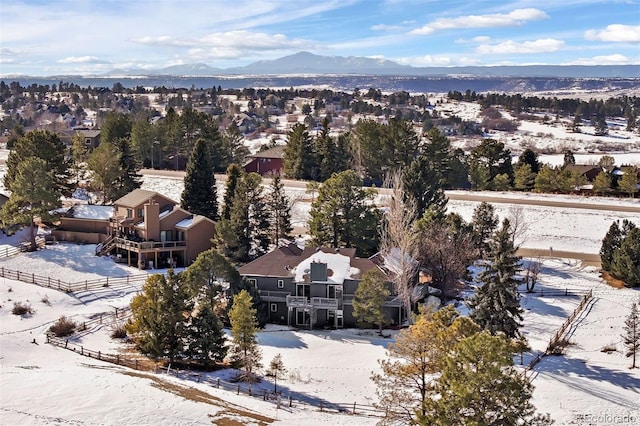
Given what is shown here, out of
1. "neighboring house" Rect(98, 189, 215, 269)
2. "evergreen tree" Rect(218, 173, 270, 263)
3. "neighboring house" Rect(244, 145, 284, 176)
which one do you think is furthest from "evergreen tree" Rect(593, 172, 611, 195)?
"neighboring house" Rect(98, 189, 215, 269)

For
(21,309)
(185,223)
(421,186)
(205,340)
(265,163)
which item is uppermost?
(421,186)

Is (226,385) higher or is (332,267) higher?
(332,267)

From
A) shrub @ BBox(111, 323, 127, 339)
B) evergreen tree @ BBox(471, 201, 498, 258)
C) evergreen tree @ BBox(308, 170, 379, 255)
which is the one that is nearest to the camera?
shrub @ BBox(111, 323, 127, 339)

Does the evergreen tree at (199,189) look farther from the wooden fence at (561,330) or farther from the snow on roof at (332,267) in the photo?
the wooden fence at (561,330)

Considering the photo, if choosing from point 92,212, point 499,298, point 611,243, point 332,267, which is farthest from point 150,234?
point 611,243

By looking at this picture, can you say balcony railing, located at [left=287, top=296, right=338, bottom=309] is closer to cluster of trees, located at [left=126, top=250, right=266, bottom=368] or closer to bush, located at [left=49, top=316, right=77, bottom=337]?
cluster of trees, located at [left=126, top=250, right=266, bottom=368]

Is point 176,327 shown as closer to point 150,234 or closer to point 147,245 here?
point 147,245

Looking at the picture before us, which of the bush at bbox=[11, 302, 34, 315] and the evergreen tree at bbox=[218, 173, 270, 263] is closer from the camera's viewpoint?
the bush at bbox=[11, 302, 34, 315]
